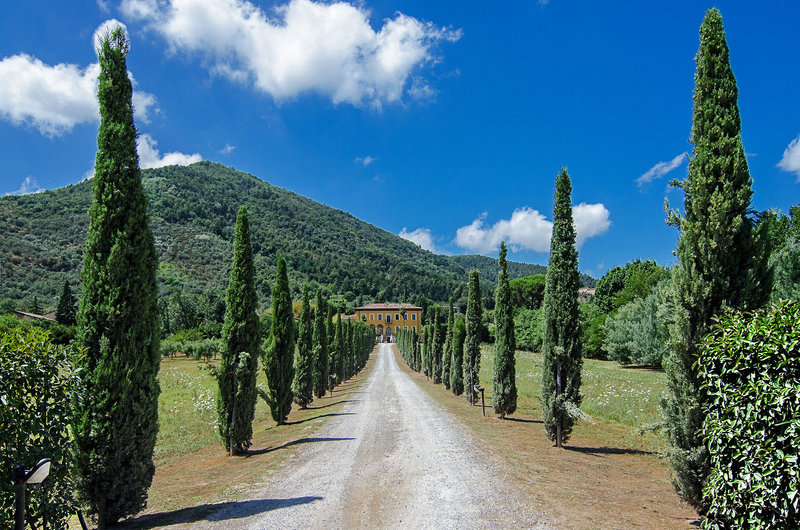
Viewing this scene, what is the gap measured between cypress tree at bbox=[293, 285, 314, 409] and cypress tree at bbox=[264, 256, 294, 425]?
4.57 metres

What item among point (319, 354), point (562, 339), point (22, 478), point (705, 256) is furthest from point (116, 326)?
point (319, 354)

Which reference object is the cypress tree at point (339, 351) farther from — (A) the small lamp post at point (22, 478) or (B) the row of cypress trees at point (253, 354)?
(A) the small lamp post at point (22, 478)

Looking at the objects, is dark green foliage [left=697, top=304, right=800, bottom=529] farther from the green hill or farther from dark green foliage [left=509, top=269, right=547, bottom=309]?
dark green foliage [left=509, top=269, right=547, bottom=309]

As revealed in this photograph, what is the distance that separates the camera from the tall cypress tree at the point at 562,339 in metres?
9.81

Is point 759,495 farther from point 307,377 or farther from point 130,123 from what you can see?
point 307,377

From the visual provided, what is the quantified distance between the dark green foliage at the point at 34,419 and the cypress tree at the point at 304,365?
15603mm

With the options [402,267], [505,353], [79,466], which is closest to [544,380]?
[505,353]

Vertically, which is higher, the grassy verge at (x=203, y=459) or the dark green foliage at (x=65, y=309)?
the dark green foliage at (x=65, y=309)

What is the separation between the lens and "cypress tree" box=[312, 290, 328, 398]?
23531mm

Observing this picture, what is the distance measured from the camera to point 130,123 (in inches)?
265

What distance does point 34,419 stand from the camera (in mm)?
4332

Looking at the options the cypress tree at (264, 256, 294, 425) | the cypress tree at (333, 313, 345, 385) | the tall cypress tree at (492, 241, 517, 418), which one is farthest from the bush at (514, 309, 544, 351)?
the cypress tree at (264, 256, 294, 425)

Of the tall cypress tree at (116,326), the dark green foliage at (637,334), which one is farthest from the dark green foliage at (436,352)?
the tall cypress tree at (116,326)

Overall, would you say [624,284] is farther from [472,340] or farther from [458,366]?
[472,340]
